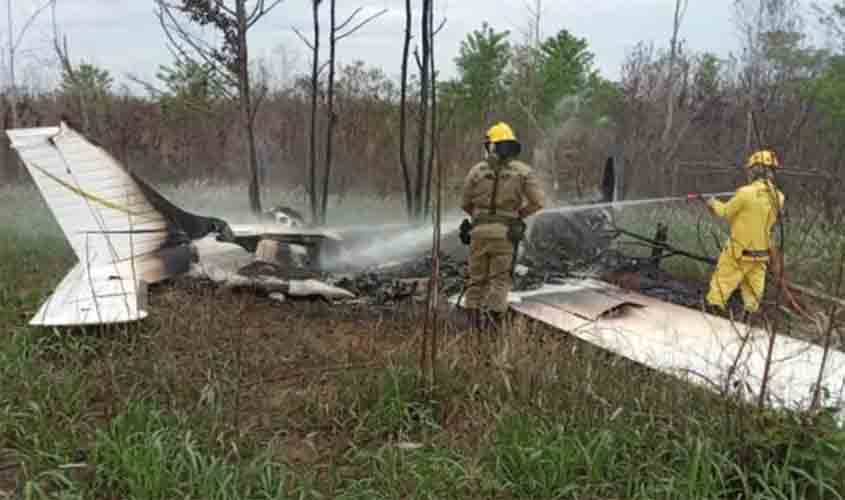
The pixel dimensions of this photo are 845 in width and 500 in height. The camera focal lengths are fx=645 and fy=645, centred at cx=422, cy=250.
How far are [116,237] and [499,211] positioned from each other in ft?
12.1

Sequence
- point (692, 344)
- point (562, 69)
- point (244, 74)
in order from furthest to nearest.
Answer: point (562, 69) → point (244, 74) → point (692, 344)

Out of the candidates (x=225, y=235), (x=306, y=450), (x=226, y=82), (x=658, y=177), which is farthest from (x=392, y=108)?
(x=306, y=450)

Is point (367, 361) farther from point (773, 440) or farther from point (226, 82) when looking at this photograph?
point (226, 82)

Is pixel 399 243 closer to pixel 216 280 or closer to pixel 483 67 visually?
pixel 216 280

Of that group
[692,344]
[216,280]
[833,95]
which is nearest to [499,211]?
[692,344]

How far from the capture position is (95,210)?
6094mm

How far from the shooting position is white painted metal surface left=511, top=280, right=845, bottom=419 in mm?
3660

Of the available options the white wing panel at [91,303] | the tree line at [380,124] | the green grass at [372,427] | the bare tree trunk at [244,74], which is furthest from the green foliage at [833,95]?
the white wing panel at [91,303]

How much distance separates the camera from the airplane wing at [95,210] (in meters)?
5.72

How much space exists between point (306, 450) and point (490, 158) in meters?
3.37

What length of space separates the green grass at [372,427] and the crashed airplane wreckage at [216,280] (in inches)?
17.1

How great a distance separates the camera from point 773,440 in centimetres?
290

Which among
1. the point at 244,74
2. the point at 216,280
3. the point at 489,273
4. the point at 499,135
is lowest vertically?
the point at 216,280

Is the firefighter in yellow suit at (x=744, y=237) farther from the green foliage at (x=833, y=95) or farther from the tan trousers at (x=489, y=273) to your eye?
the green foliage at (x=833, y=95)
